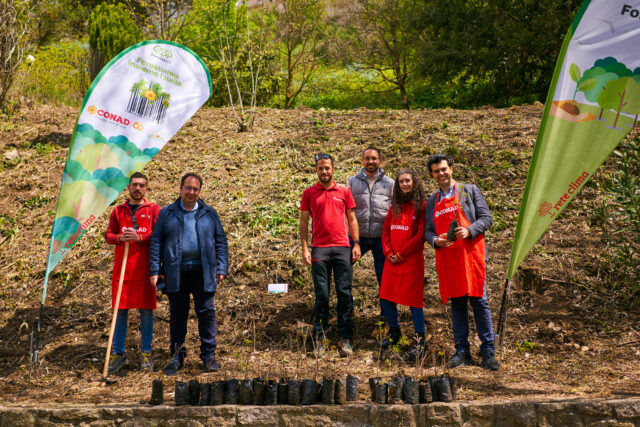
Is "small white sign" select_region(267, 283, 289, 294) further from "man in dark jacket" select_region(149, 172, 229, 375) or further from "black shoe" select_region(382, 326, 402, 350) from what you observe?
"black shoe" select_region(382, 326, 402, 350)

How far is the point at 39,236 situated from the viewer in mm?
7711

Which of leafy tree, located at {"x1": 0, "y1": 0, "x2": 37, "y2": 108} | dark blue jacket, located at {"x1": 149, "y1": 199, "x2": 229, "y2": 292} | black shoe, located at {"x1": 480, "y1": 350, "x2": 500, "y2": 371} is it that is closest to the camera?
black shoe, located at {"x1": 480, "y1": 350, "x2": 500, "y2": 371}

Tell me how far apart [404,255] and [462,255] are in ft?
1.73

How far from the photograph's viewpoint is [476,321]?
15.2 feet

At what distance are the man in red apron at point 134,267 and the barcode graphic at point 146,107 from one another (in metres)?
0.54

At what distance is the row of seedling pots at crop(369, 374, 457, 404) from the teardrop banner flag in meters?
2.82

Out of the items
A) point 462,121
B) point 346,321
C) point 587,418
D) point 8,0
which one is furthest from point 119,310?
point 8,0

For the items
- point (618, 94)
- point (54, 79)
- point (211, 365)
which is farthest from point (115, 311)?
point (54, 79)

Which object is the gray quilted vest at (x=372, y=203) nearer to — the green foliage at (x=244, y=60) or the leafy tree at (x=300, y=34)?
the green foliage at (x=244, y=60)

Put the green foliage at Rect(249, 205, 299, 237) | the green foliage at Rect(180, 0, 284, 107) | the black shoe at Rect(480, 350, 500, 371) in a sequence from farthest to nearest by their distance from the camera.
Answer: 1. the green foliage at Rect(180, 0, 284, 107)
2. the green foliage at Rect(249, 205, 299, 237)
3. the black shoe at Rect(480, 350, 500, 371)

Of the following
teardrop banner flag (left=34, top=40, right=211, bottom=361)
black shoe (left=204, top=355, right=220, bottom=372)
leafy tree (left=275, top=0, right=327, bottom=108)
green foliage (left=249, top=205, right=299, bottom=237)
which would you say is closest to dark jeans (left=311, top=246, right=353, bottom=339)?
black shoe (left=204, top=355, right=220, bottom=372)

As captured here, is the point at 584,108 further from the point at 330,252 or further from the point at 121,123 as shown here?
the point at 121,123

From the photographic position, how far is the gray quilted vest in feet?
17.5

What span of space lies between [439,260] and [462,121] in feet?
16.7
